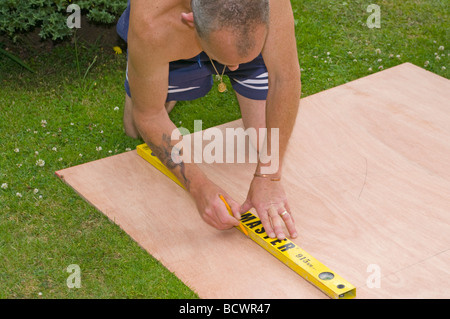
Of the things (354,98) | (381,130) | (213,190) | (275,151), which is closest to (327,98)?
(354,98)

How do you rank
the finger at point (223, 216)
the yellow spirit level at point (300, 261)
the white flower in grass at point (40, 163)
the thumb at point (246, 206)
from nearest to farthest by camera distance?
1. the yellow spirit level at point (300, 261)
2. the finger at point (223, 216)
3. the thumb at point (246, 206)
4. the white flower in grass at point (40, 163)

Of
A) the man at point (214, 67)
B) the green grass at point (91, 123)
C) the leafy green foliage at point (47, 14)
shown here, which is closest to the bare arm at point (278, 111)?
the man at point (214, 67)

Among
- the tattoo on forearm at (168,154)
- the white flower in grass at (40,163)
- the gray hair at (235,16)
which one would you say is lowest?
the white flower in grass at (40,163)

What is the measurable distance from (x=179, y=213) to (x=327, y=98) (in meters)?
1.57

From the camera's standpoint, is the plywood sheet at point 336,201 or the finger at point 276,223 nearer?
the plywood sheet at point 336,201

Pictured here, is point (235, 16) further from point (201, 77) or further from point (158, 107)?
point (201, 77)

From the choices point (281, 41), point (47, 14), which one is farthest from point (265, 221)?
point (47, 14)

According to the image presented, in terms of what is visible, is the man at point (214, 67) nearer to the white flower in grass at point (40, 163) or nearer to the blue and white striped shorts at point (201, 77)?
the blue and white striped shorts at point (201, 77)

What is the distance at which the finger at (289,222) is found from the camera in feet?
10.8

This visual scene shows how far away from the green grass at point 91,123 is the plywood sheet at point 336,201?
15 cm

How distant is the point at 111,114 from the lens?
4.59 m

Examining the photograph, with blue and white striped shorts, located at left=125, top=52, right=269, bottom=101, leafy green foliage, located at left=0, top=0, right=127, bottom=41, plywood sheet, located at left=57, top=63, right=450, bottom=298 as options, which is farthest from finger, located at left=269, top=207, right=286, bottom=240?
leafy green foliage, located at left=0, top=0, right=127, bottom=41

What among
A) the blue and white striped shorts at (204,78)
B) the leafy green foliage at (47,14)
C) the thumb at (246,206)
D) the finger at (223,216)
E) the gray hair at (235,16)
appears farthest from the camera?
the leafy green foliage at (47,14)

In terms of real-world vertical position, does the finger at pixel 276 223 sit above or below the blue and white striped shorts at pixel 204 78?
below
